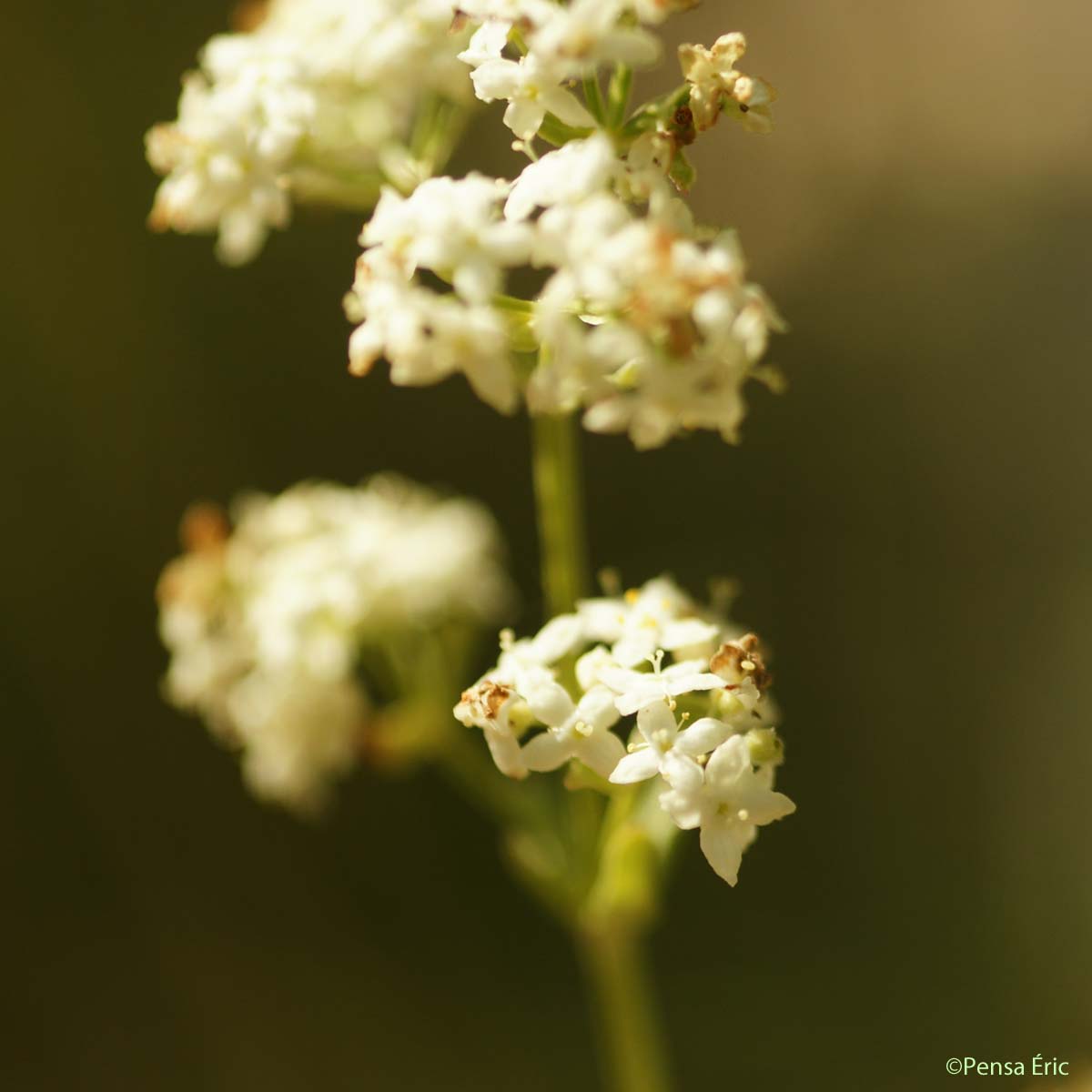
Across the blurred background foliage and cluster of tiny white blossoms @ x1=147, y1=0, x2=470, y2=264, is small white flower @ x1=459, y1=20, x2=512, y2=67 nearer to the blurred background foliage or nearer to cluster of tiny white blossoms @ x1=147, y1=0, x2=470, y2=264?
cluster of tiny white blossoms @ x1=147, y1=0, x2=470, y2=264

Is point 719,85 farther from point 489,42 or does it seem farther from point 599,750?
point 599,750

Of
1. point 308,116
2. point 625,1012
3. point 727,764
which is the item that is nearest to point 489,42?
point 308,116

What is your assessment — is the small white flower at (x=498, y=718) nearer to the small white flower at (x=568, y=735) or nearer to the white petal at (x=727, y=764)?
the small white flower at (x=568, y=735)

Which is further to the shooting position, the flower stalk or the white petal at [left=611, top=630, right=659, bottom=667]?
the flower stalk

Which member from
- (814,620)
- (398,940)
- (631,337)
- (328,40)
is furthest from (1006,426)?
(631,337)

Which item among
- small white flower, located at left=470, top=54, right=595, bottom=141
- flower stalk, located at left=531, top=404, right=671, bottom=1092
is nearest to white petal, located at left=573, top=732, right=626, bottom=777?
flower stalk, located at left=531, top=404, right=671, bottom=1092
